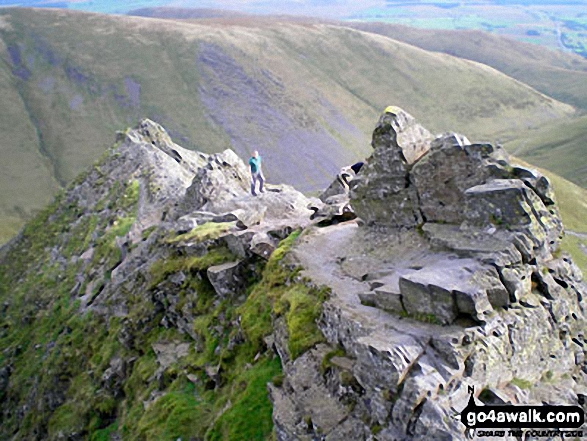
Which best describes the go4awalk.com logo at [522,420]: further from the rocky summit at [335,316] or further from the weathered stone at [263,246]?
the weathered stone at [263,246]

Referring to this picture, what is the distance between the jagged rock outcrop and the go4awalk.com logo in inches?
20.9

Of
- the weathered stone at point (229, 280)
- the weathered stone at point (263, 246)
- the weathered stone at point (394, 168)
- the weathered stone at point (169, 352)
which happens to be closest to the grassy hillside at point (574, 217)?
the weathered stone at point (394, 168)

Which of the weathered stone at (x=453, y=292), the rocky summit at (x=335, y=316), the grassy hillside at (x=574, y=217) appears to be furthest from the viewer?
the grassy hillside at (x=574, y=217)

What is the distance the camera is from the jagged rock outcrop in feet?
57.1

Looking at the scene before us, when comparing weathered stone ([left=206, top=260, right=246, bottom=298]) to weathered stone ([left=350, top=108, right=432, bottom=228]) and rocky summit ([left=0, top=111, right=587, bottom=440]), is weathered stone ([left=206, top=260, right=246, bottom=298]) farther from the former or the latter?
weathered stone ([left=350, top=108, right=432, bottom=228])

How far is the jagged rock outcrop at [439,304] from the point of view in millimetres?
17406

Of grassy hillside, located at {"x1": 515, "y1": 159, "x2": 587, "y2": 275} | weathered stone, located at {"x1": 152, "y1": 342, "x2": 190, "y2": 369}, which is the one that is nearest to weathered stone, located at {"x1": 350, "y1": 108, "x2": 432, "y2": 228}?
weathered stone, located at {"x1": 152, "y1": 342, "x2": 190, "y2": 369}

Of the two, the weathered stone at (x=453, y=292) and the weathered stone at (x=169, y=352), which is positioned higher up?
the weathered stone at (x=453, y=292)

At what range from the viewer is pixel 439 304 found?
19344mm

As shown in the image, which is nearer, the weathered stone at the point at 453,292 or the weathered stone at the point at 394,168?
→ the weathered stone at the point at 453,292

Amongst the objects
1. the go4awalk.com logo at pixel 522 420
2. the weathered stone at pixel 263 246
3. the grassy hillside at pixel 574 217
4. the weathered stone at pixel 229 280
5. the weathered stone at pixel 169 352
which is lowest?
the grassy hillside at pixel 574 217

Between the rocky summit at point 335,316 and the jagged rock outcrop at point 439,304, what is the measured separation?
0.27 feet

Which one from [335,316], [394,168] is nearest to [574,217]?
[394,168]

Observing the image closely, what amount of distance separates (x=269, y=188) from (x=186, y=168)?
83.7 ft
